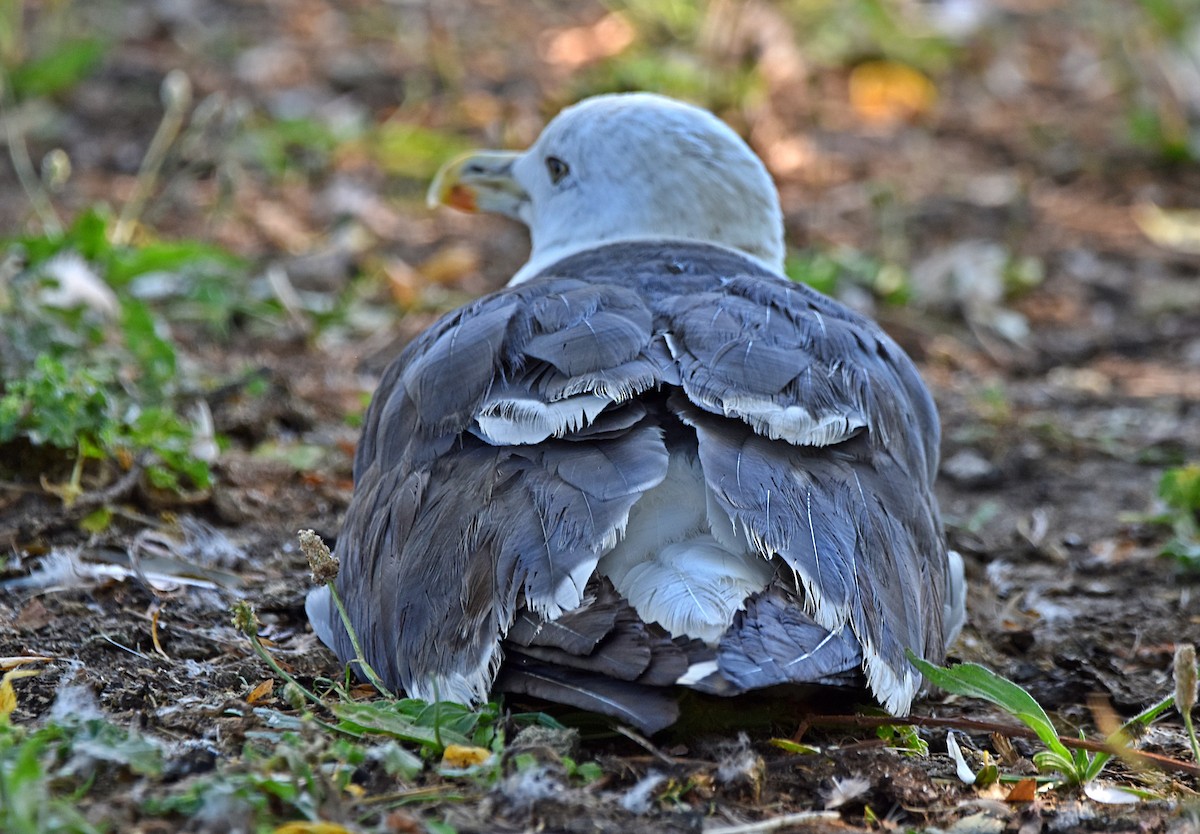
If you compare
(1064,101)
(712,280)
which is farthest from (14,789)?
(1064,101)

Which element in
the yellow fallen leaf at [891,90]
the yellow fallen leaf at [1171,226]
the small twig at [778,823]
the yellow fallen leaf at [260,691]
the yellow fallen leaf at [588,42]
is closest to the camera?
the small twig at [778,823]

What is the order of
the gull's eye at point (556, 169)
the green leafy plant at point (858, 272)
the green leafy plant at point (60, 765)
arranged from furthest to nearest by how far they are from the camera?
1. the green leafy plant at point (858, 272)
2. the gull's eye at point (556, 169)
3. the green leafy plant at point (60, 765)

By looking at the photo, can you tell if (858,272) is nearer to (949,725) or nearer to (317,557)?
(949,725)

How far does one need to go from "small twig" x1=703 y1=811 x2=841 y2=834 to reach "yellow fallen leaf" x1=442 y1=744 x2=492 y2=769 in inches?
17.4

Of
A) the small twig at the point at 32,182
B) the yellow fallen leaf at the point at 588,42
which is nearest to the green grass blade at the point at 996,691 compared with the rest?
the small twig at the point at 32,182

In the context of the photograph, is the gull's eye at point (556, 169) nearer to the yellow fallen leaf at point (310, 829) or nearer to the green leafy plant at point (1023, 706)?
the green leafy plant at point (1023, 706)

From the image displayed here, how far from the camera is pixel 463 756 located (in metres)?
2.86

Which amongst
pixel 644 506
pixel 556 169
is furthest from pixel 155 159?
pixel 644 506

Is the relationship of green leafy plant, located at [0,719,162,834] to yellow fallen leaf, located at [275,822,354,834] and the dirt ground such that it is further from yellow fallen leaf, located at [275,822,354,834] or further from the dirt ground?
yellow fallen leaf, located at [275,822,354,834]

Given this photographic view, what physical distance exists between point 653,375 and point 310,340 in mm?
3573

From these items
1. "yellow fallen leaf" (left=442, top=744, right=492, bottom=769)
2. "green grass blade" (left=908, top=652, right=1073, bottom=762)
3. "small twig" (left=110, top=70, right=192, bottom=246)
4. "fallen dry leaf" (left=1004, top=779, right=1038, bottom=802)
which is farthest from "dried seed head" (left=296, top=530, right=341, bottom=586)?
"small twig" (left=110, top=70, right=192, bottom=246)

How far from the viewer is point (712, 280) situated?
13.0ft

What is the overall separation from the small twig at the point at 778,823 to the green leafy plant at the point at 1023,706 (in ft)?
1.35

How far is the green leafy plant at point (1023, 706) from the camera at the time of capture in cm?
309
